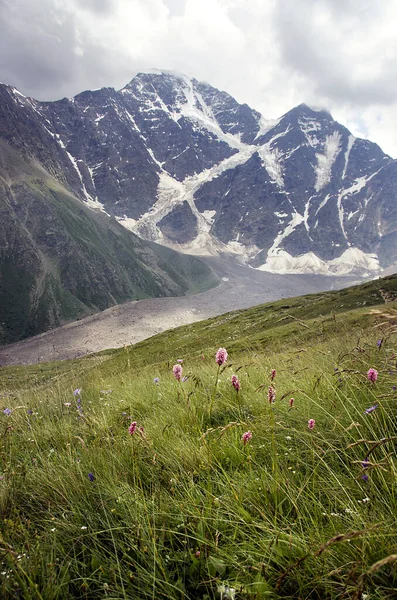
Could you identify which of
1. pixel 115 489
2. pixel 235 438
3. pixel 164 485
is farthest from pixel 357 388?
pixel 115 489

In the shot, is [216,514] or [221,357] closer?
[216,514]

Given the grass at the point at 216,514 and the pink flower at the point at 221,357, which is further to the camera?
the pink flower at the point at 221,357

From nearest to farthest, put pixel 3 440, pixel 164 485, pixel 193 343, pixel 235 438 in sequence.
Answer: pixel 164 485, pixel 235 438, pixel 3 440, pixel 193 343

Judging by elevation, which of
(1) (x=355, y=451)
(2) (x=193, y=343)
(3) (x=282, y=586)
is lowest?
(2) (x=193, y=343)

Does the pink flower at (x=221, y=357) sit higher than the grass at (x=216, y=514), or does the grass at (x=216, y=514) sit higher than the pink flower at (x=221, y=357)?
the pink flower at (x=221, y=357)

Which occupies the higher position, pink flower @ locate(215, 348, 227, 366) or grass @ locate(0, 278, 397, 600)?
pink flower @ locate(215, 348, 227, 366)

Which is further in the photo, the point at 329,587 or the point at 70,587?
the point at 70,587

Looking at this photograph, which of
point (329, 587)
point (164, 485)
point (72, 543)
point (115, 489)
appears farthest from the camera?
point (164, 485)

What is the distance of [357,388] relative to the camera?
3754mm

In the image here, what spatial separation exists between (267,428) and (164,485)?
1168mm

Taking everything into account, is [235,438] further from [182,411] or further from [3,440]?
[3,440]

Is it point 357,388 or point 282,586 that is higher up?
point 357,388

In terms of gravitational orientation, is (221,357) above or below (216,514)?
above

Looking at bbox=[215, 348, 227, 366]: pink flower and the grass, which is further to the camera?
bbox=[215, 348, 227, 366]: pink flower
